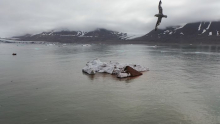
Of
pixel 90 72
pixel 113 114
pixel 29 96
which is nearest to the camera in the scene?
pixel 113 114

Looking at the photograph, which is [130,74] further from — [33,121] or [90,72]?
[33,121]

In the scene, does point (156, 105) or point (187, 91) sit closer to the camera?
point (156, 105)

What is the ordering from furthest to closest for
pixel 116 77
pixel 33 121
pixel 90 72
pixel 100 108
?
pixel 90 72
pixel 116 77
pixel 100 108
pixel 33 121

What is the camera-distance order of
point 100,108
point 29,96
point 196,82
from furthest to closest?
1. point 196,82
2. point 29,96
3. point 100,108

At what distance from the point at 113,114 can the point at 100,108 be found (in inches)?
48.9

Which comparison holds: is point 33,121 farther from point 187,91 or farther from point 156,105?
point 187,91

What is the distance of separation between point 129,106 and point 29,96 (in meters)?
7.78

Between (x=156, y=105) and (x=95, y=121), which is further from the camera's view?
(x=156, y=105)

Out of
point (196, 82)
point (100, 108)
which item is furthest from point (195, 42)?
point (100, 108)

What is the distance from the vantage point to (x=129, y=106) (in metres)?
12.7

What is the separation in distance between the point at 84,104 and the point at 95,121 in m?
2.57

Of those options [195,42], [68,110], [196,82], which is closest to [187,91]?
[196,82]

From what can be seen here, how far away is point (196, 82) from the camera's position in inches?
754

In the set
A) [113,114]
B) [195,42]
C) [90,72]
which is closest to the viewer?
[113,114]
